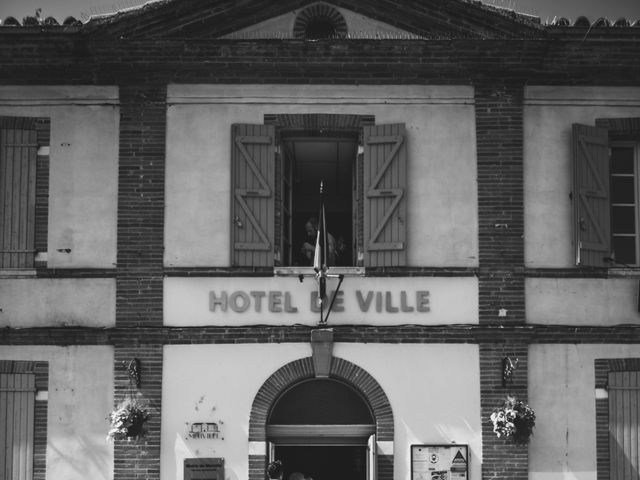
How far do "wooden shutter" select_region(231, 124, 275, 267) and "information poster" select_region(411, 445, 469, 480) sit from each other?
3207 millimetres

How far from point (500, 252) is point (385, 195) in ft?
5.66

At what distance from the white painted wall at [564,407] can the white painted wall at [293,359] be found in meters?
0.79

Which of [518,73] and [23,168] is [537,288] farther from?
[23,168]

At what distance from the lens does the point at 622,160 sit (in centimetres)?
1501

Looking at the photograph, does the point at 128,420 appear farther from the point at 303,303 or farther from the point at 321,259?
the point at 321,259

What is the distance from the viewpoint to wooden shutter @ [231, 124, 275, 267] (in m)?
14.2

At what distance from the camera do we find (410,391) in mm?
14094

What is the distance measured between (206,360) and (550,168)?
5.33 m

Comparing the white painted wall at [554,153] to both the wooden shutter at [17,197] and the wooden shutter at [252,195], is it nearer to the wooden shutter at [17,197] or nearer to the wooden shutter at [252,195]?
the wooden shutter at [252,195]

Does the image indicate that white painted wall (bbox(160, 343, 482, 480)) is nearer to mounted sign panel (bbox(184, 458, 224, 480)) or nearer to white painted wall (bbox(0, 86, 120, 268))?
mounted sign panel (bbox(184, 458, 224, 480))

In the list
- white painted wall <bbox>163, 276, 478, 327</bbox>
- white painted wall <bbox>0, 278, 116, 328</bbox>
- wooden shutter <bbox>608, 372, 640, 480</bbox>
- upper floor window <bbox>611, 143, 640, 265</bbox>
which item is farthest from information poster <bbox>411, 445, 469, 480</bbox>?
white painted wall <bbox>0, 278, 116, 328</bbox>

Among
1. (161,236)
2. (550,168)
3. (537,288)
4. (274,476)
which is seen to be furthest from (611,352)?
(161,236)

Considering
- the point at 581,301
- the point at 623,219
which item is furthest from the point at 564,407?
the point at 623,219

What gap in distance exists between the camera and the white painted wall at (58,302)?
560 inches
